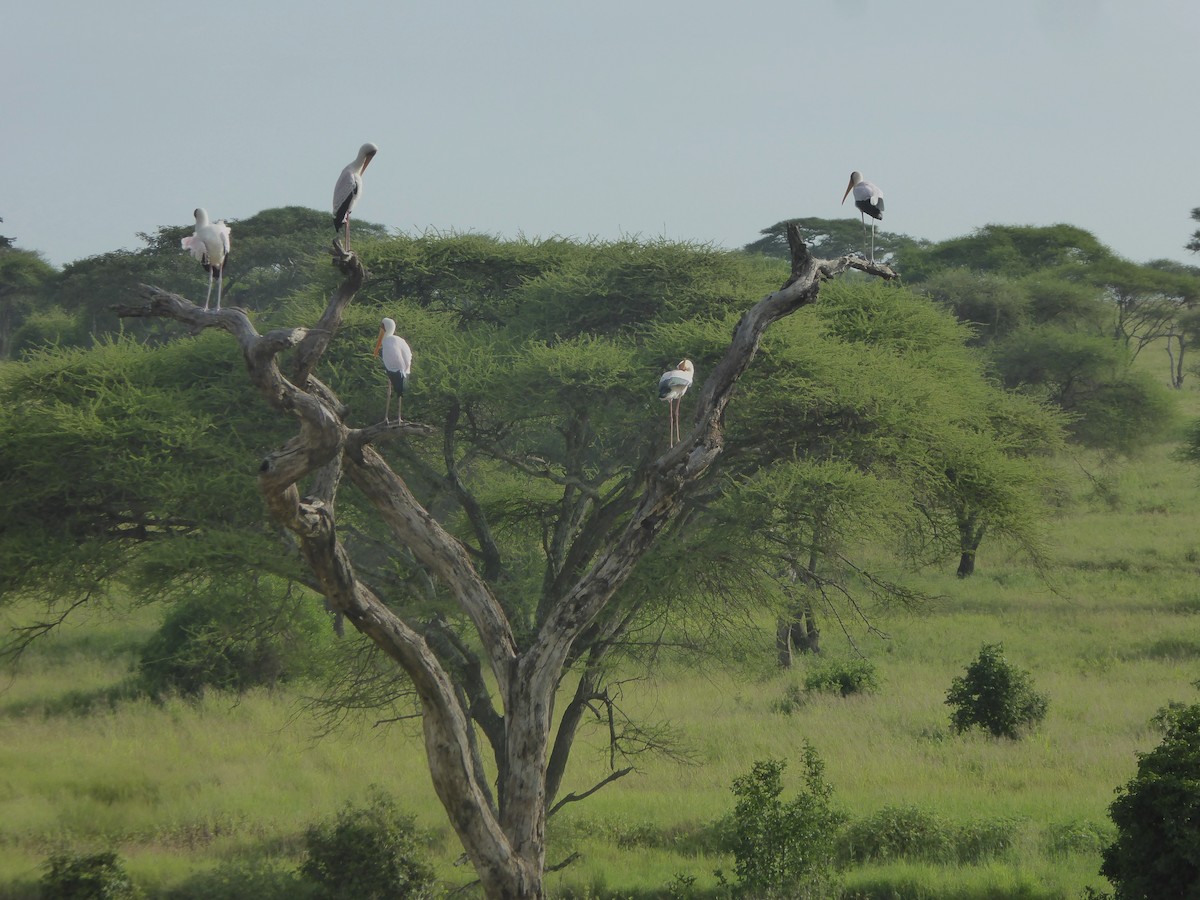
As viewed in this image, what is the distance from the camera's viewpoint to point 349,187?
33.1 feet

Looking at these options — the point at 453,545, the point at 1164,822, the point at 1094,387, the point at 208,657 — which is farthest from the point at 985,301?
the point at 453,545

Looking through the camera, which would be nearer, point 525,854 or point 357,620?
point 357,620

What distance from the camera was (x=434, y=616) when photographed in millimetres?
14016

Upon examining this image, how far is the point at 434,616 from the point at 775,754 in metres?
5.81

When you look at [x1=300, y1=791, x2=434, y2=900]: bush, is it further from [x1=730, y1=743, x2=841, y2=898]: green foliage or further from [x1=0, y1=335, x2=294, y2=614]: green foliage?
[x1=730, y1=743, x2=841, y2=898]: green foliage

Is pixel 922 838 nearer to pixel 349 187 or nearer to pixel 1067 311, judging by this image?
pixel 349 187

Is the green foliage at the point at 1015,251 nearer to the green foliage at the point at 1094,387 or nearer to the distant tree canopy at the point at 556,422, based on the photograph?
the green foliage at the point at 1094,387

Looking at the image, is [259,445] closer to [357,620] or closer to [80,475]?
[80,475]

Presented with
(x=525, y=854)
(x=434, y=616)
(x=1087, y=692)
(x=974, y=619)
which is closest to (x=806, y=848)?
(x=525, y=854)

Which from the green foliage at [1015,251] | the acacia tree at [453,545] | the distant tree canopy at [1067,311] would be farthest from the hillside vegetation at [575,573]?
the green foliage at [1015,251]

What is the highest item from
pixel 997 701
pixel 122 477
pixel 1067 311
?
pixel 1067 311

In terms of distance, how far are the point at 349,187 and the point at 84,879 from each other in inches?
258

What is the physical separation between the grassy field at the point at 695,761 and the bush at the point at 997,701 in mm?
349

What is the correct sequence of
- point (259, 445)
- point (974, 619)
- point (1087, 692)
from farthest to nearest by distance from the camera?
1. point (974, 619)
2. point (1087, 692)
3. point (259, 445)
